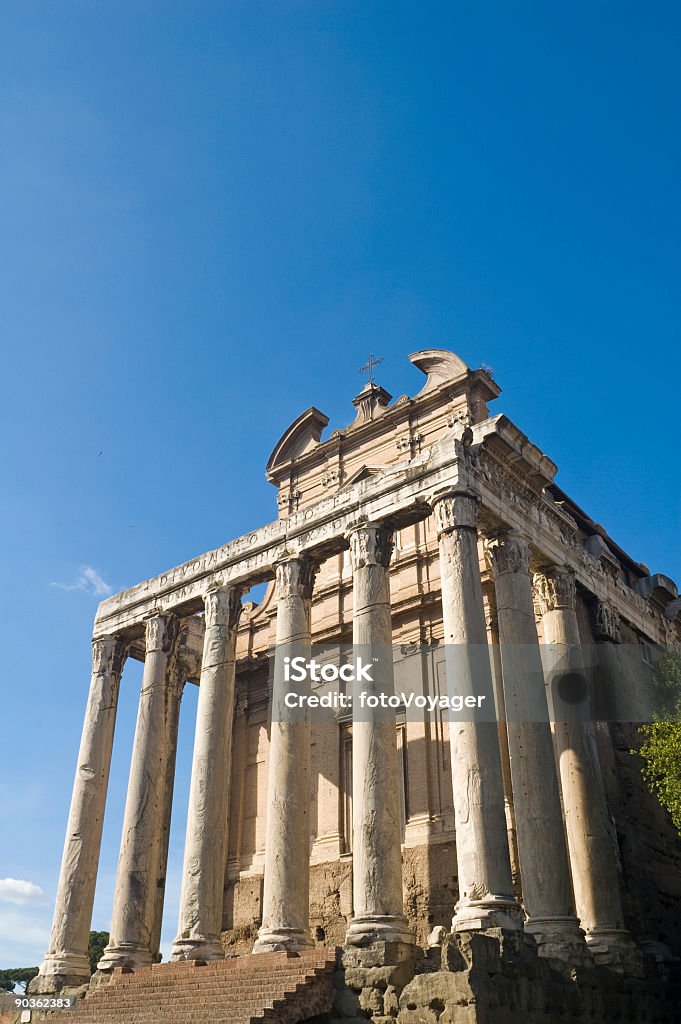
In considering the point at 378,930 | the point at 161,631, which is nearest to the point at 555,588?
the point at 378,930

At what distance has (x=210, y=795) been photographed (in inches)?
795

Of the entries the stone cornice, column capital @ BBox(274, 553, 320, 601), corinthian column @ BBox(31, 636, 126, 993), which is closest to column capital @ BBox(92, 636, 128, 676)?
corinthian column @ BBox(31, 636, 126, 993)

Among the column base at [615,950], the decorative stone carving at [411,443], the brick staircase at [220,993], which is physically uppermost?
the decorative stone carving at [411,443]

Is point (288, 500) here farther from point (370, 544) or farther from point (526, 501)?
point (526, 501)

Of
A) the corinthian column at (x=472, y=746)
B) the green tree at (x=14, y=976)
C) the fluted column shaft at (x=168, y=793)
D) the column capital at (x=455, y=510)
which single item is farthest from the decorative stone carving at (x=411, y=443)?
the green tree at (x=14, y=976)

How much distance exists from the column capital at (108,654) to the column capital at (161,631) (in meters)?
1.59

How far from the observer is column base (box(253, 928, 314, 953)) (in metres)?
17.0

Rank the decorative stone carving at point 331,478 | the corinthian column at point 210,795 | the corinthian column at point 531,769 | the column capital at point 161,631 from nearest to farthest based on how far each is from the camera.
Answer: the corinthian column at point 531,769 < the corinthian column at point 210,795 < the column capital at point 161,631 < the decorative stone carving at point 331,478

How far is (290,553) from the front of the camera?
71.1 feet

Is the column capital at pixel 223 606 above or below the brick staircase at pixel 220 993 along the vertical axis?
above

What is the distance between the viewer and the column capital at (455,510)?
18.4m

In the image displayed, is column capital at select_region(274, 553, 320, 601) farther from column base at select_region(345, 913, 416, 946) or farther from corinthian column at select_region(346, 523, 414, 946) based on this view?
column base at select_region(345, 913, 416, 946)

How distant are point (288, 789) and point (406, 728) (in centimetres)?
477

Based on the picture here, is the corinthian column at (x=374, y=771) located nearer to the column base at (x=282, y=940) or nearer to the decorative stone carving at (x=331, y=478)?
the column base at (x=282, y=940)
